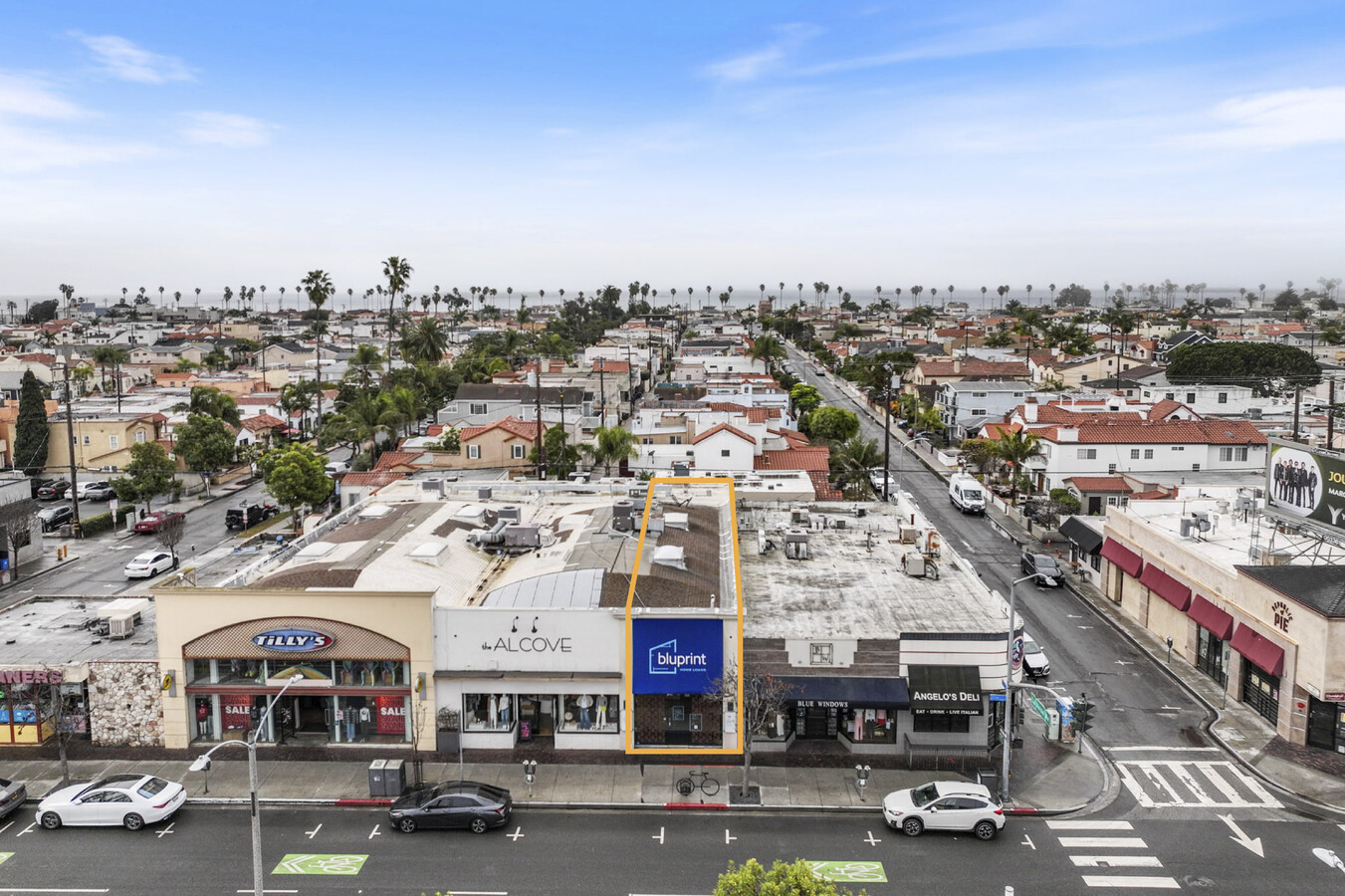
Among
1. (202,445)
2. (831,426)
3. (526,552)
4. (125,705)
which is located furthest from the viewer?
(831,426)

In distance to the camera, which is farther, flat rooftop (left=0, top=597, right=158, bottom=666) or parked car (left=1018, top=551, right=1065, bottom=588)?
parked car (left=1018, top=551, right=1065, bottom=588)

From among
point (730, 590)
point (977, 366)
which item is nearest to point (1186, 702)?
point (730, 590)

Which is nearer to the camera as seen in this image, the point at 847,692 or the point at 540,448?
the point at 847,692

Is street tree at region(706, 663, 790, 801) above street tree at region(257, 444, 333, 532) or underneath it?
underneath

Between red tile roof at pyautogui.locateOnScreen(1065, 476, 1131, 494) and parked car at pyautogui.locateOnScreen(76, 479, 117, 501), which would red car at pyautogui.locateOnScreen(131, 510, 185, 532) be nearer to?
parked car at pyautogui.locateOnScreen(76, 479, 117, 501)

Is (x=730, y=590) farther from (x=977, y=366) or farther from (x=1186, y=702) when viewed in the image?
(x=977, y=366)

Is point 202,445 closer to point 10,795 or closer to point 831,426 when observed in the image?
point 10,795

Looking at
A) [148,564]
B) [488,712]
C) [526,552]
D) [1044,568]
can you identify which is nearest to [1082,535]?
[1044,568]

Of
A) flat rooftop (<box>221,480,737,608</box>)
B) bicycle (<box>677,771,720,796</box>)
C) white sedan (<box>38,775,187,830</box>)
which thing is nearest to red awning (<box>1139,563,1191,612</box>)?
flat rooftop (<box>221,480,737,608</box>)
